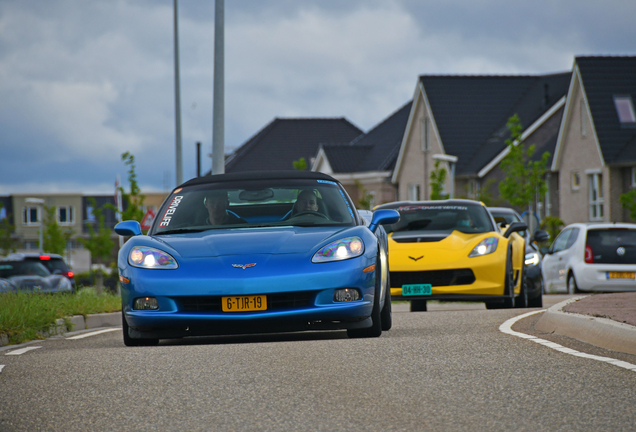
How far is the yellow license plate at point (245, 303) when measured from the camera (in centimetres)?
780

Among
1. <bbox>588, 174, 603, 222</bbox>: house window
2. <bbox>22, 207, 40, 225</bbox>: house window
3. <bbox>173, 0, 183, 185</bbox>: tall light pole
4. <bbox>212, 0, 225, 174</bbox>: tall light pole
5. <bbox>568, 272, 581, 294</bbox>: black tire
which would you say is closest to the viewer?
<bbox>212, 0, 225, 174</bbox>: tall light pole

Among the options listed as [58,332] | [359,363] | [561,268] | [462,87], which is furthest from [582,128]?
[359,363]

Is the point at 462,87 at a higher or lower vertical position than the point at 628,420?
higher

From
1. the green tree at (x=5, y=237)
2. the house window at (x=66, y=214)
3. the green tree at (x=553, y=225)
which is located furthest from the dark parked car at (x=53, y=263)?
the house window at (x=66, y=214)

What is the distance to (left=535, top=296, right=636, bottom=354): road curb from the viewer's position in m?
8.76

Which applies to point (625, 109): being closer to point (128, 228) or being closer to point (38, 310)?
point (38, 310)

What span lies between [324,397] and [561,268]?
1668 cm

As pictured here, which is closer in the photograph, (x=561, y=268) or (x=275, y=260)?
(x=275, y=260)

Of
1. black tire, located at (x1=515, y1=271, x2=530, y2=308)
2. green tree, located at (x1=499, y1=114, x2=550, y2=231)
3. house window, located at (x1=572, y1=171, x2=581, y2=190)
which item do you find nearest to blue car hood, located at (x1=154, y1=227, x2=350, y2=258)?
black tire, located at (x1=515, y1=271, x2=530, y2=308)

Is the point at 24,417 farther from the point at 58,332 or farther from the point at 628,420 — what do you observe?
the point at 58,332

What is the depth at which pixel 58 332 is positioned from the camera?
13367mm

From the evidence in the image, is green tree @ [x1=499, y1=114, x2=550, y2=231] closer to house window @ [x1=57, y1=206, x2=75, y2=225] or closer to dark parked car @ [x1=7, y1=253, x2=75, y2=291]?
dark parked car @ [x1=7, y1=253, x2=75, y2=291]

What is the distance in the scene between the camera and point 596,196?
42.1 metres

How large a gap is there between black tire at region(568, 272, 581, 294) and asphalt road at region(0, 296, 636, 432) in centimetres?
1195
